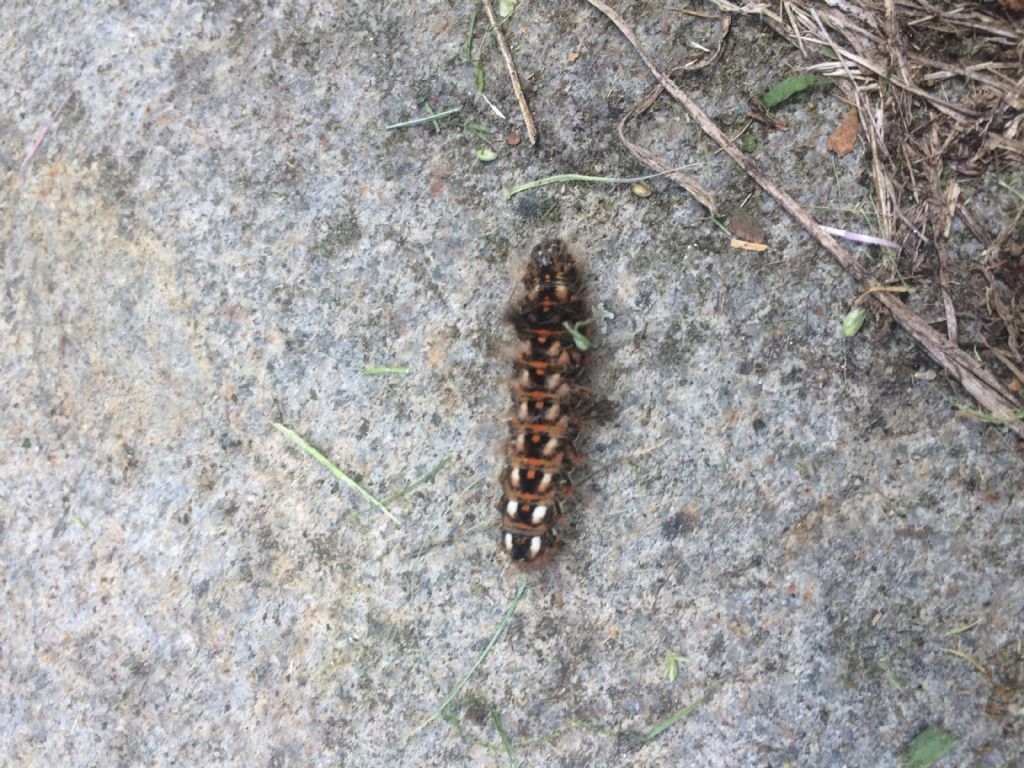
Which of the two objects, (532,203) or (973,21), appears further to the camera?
(532,203)

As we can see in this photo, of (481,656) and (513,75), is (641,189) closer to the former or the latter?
(513,75)

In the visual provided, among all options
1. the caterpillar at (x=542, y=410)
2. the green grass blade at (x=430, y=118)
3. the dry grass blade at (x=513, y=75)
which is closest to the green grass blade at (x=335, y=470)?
the caterpillar at (x=542, y=410)

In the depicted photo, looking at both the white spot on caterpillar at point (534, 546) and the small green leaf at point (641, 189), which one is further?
the small green leaf at point (641, 189)

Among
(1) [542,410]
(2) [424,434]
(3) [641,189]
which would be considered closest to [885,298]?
(3) [641,189]

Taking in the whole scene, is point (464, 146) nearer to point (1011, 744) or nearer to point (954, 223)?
point (954, 223)

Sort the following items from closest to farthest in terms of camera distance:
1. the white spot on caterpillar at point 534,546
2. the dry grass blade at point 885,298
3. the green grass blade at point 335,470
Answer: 1. the dry grass blade at point 885,298
2. the white spot on caterpillar at point 534,546
3. the green grass blade at point 335,470

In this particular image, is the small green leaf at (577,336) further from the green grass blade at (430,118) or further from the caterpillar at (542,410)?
the green grass blade at (430,118)

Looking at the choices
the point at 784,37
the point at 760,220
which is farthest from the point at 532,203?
the point at 784,37
